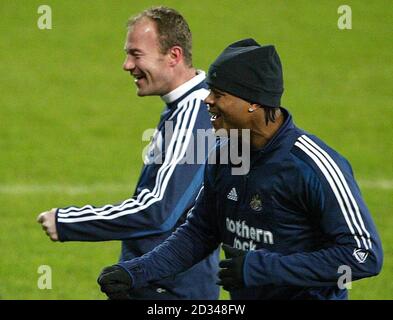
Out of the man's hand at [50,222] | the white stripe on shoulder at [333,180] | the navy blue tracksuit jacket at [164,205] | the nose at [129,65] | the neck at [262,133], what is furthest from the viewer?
the nose at [129,65]

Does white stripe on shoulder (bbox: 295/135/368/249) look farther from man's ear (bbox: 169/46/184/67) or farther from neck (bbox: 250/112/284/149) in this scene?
man's ear (bbox: 169/46/184/67)

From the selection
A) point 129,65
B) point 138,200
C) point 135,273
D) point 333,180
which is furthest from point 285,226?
point 129,65

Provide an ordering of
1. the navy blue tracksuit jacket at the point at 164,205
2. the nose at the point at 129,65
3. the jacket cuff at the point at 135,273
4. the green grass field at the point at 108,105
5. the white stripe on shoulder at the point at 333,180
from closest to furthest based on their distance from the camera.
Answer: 1. the white stripe on shoulder at the point at 333,180
2. the jacket cuff at the point at 135,273
3. the navy blue tracksuit jacket at the point at 164,205
4. the nose at the point at 129,65
5. the green grass field at the point at 108,105

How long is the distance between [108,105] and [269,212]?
12.7 m

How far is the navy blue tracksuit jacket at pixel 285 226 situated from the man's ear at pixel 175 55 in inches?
47.5

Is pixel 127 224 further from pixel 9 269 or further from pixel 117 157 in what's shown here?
pixel 117 157

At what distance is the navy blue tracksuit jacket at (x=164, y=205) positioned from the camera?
635 centimetres

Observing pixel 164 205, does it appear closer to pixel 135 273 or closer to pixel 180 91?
pixel 180 91

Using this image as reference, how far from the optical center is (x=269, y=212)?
5.38 meters

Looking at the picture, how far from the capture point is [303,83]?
19328mm

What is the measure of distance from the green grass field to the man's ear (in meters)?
3.72

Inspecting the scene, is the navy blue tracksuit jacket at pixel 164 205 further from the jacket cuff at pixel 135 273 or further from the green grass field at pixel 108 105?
the green grass field at pixel 108 105

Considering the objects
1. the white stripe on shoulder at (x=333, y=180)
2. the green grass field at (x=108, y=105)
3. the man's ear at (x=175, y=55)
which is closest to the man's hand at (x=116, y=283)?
the white stripe on shoulder at (x=333, y=180)
